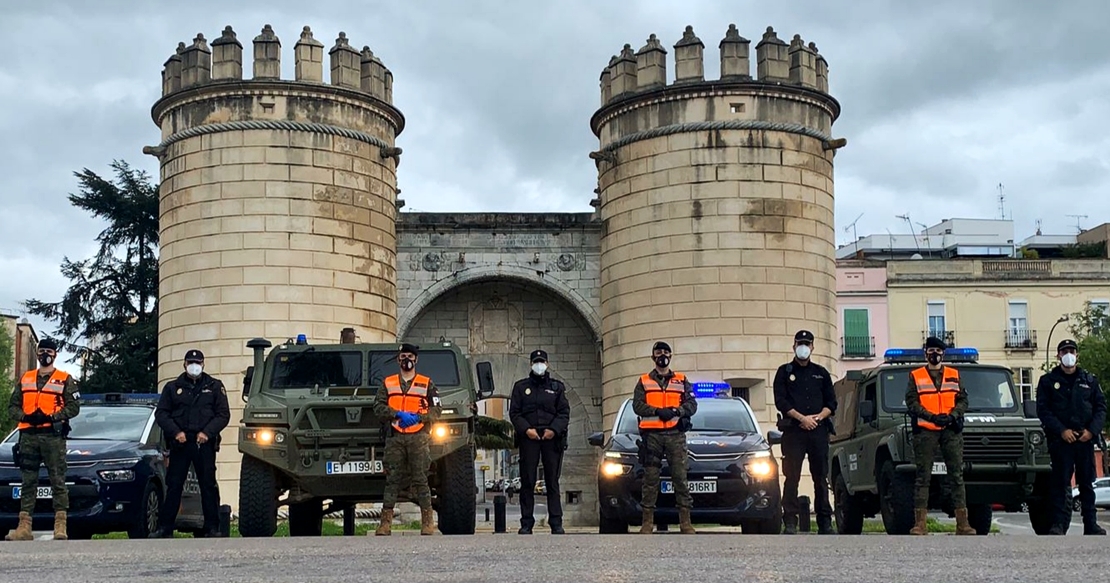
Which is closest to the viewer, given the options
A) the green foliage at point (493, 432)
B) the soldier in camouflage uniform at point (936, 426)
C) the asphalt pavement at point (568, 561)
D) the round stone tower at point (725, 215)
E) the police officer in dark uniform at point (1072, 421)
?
the asphalt pavement at point (568, 561)

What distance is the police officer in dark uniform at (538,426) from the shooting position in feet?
53.4

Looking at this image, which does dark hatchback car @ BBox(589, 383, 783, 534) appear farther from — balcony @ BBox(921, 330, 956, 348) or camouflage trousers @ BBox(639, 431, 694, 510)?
balcony @ BBox(921, 330, 956, 348)

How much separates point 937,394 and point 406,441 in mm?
4892

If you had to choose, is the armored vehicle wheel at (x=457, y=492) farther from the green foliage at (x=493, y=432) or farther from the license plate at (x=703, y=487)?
the green foliage at (x=493, y=432)

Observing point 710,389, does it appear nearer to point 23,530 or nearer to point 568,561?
point 23,530

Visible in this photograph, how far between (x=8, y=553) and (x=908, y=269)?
43.5 metres

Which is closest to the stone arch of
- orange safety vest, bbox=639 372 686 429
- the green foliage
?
the green foliage

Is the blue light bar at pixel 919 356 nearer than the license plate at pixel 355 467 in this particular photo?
No

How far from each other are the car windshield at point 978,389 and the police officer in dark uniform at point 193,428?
7118 mm

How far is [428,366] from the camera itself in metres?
16.3

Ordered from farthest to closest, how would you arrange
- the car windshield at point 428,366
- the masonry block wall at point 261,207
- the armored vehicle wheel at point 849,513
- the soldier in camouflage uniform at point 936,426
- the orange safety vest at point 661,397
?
the masonry block wall at point 261,207, the armored vehicle wheel at point 849,513, the car windshield at point 428,366, the orange safety vest at point 661,397, the soldier in camouflage uniform at point 936,426

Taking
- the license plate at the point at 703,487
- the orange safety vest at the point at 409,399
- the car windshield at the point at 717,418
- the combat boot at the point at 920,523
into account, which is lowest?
the combat boot at the point at 920,523

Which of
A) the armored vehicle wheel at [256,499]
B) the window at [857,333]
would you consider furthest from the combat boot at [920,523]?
the window at [857,333]

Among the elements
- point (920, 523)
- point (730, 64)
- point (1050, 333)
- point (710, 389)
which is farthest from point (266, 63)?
point (1050, 333)
